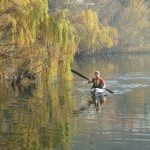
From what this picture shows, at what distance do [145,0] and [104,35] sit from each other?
22.2 metres

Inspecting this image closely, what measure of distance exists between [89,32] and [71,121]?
48.7 meters

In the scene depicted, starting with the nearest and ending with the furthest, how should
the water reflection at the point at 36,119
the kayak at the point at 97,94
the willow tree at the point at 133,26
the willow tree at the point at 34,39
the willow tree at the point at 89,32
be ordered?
the water reflection at the point at 36,119
the kayak at the point at 97,94
the willow tree at the point at 34,39
the willow tree at the point at 89,32
the willow tree at the point at 133,26

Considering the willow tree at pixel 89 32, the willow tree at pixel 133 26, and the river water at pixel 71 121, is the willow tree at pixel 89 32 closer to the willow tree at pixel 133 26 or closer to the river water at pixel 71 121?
the willow tree at pixel 133 26

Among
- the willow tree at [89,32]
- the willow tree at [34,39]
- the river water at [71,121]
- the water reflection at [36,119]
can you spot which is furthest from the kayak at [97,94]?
the willow tree at [89,32]

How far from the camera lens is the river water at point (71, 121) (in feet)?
44.8

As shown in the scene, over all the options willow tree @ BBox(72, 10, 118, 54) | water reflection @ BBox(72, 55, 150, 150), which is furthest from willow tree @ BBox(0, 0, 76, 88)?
willow tree @ BBox(72, 10, 118, 54)

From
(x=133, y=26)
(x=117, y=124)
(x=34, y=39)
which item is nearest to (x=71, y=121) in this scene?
(x=117, y=124)

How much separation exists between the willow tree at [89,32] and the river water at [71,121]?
37.1m

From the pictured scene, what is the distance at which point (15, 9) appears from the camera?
2358 centimetres

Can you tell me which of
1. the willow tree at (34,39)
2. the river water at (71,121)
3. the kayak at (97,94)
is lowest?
the kayak at (97,94)

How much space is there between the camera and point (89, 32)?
6512 cm

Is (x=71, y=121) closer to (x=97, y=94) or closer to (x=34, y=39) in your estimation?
(x=97, y=94)

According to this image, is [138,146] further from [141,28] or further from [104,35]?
[141,28]

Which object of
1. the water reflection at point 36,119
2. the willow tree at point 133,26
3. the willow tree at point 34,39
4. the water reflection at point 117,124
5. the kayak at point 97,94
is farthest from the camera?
the willow tree at point 133,26
